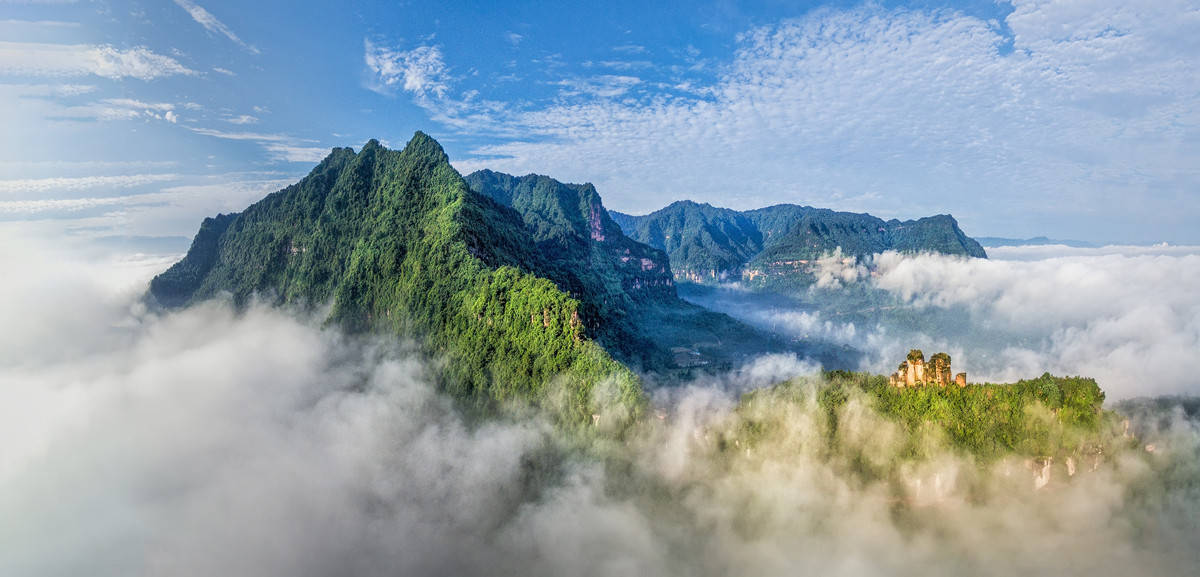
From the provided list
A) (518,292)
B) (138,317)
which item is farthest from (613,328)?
(138,317)

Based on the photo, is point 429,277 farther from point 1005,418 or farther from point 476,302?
point 1005,418

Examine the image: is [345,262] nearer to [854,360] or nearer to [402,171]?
[402,171]

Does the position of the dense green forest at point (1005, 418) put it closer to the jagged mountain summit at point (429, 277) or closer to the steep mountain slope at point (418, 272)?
the steep mountain slope at point (418, 272)

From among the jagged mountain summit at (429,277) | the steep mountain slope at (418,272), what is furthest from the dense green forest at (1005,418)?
the jagged mountain summit at (429,277)

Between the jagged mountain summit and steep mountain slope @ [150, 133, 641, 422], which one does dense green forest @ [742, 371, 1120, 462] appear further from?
the jagged mountain summit

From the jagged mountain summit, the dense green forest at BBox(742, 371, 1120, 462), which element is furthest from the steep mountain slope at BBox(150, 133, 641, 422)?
the dense green forest at BBox(742, 371, 1120, 462)

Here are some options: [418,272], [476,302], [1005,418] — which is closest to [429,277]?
[418,272]
